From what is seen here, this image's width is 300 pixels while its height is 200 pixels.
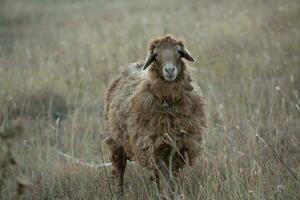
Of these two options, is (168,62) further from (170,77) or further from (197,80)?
(197,80)

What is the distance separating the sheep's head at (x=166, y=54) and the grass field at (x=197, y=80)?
0.72 metres

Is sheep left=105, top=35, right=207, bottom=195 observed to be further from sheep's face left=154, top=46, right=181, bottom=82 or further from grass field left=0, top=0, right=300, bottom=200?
grass field left=0, top=0, right=300, bottom=200

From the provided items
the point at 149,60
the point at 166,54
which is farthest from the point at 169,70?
the point at 149,60

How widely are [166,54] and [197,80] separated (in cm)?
335

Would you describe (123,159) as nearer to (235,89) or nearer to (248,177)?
(248,177)

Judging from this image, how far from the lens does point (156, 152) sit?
5125 millimetres

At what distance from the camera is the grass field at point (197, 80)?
5.29 metres

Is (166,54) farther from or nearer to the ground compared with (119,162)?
farther from the ground

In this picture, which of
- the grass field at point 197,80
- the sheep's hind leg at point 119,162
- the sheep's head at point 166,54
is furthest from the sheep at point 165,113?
the sheep's hind leg at point 119,162

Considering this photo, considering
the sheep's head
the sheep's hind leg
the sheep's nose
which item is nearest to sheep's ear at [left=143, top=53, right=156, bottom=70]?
the sheep's head

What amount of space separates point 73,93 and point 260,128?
340cm

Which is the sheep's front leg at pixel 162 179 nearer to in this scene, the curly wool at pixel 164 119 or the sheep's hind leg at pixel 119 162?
the curly wool at pixel 164 119

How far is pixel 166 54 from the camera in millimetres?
5090

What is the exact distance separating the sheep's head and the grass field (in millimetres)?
716
